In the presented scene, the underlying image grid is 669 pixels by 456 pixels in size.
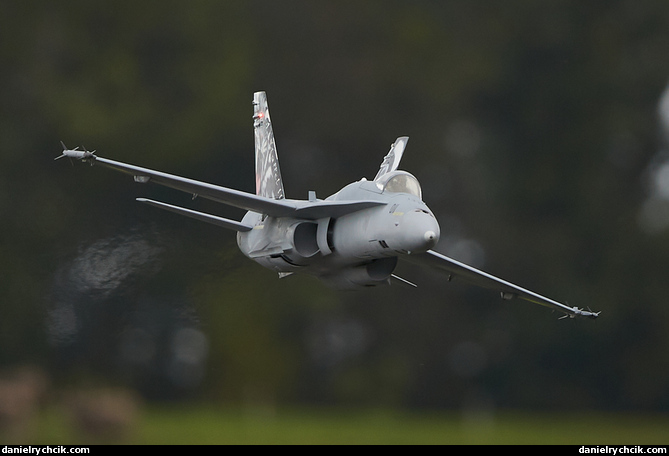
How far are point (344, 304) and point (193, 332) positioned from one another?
4.10m

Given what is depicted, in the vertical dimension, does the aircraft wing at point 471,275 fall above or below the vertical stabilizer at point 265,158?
below

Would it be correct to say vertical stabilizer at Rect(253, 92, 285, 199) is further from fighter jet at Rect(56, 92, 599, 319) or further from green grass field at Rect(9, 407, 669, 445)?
green grass field at Rect(9, 407, 669, 445)

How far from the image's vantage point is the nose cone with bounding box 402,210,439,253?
39.8ft

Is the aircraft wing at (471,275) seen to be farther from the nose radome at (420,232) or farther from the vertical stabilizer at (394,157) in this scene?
the nose radome at (420,232)

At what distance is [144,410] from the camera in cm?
1538

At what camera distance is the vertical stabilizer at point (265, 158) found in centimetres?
1522

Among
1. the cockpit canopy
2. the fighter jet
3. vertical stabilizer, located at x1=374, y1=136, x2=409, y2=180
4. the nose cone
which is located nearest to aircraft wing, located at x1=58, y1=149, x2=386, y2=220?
the fighter jet

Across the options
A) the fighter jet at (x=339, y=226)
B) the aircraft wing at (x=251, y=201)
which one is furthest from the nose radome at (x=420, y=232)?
the aircraft wing at (x=251, y=201)

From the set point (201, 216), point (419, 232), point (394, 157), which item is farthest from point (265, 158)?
point (419, 232)

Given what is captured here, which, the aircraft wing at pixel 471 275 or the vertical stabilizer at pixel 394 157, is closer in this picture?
the vertical stabilizer at pixel 394 157

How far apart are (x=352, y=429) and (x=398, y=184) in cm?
515

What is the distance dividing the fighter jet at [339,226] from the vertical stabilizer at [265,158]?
1.03 ft

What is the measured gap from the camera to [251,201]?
1328cm

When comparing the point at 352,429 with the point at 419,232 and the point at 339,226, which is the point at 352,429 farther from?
the point at 419,232
